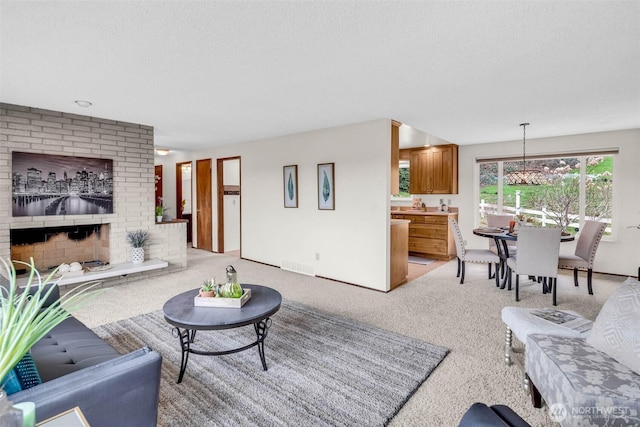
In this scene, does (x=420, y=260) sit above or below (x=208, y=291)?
below

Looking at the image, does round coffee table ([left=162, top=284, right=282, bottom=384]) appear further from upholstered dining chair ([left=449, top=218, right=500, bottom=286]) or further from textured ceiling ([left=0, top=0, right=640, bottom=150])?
upholstered dining chair ([left=449, top=218, right=500, bottom=286])

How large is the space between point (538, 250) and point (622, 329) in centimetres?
218

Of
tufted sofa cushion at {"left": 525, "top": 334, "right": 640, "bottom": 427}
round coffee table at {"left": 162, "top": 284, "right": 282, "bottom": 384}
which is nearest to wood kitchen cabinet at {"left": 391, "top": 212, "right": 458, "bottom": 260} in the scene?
tufted sofa cushion at {"left": 525, "top": 334, "right": 640, "bottom": 427}

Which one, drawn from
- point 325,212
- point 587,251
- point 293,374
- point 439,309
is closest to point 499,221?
point 587,251

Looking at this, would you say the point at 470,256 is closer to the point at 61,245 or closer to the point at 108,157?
the point at 108,157

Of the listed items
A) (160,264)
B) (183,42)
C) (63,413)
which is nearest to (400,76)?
(183,42)

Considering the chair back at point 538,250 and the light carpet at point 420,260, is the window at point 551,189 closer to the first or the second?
the light carpet at point 420,260

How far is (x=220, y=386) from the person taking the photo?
214cm

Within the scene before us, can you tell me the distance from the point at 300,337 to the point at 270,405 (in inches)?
35.6

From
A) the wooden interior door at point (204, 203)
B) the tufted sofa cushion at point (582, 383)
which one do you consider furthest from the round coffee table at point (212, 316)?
the wooden interior door at point (204, 203)

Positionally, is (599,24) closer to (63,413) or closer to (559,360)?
(559,360)

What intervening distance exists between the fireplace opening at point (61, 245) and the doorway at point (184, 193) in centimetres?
291

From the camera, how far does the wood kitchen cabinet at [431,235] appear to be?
20.2 feet

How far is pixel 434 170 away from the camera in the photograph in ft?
21.7
